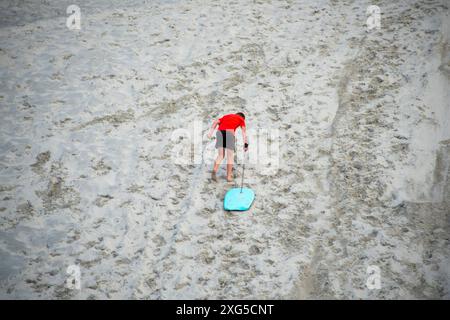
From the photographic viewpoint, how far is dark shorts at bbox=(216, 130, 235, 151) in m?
6.36

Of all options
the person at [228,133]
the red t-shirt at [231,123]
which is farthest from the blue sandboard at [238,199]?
the red t-shirt at [231,123]

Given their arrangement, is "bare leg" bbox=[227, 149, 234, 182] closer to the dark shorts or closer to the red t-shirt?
the dark shorts

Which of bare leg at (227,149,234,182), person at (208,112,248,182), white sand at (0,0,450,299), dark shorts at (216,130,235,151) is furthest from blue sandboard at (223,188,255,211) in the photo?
dark shorts at (216,130,235,151)

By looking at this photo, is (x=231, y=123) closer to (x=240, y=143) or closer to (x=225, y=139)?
(x=225, y=139)

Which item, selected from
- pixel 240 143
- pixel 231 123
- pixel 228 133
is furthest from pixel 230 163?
pixel 240 143

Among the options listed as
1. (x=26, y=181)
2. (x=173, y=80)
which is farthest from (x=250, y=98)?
(x=26, y=181)

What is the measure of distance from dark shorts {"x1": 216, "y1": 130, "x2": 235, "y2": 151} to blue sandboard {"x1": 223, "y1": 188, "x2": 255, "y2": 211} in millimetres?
818

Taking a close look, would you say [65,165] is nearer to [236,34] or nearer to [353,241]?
[353,241]

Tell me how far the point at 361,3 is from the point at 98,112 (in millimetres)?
8597

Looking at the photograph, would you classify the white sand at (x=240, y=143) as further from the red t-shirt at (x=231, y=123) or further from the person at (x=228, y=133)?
the red t-shirt at (x=231, y=123)

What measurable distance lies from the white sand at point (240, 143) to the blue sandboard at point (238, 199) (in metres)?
0.14

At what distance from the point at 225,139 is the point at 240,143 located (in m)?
1.15

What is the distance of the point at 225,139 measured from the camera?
21.0ft

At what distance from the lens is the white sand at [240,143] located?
5.14 meters
